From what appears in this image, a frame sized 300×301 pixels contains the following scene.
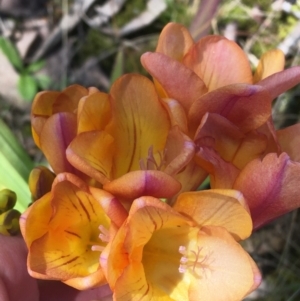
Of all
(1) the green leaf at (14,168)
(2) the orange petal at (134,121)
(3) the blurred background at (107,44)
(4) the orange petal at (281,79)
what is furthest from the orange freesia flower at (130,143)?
(3) the blurred background at (107,44)

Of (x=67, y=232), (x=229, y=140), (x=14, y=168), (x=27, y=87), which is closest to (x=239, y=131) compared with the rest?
(x=229, y=140)

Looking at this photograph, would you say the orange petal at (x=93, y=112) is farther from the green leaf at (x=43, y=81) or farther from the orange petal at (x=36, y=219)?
the green leaf at (x=43, y=81)

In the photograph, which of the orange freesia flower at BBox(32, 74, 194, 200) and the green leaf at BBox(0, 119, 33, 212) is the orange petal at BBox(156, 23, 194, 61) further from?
the green leaf at BBox(0, 119, 33, 212)

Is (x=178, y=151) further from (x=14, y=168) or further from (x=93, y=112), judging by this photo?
(x=14, y=168)

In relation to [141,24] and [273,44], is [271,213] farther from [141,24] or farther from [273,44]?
[141,24]

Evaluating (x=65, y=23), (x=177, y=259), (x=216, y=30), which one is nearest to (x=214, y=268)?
(x=177, y=259)

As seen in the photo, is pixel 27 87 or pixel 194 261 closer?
pixel 194 261
